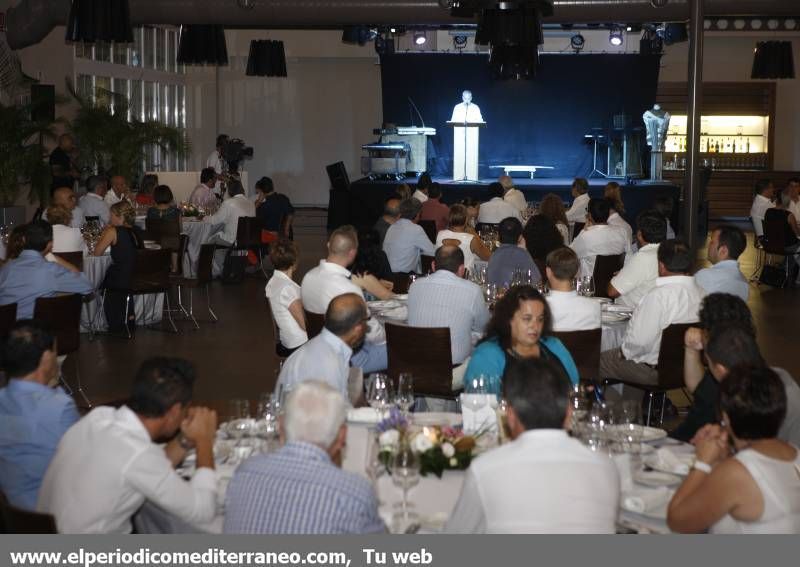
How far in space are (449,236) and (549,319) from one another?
4655 millimetres

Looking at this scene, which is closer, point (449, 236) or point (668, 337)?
point (668, 337)

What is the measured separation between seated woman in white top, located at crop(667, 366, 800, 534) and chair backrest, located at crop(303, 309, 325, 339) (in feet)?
11.7

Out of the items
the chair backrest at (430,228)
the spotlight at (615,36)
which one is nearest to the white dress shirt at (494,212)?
the chair backrest at (430,228)

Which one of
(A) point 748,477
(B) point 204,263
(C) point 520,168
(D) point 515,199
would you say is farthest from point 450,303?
(C) point 520,168

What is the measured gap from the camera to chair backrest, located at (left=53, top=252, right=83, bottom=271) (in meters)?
9.30

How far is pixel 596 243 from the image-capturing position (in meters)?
10.1

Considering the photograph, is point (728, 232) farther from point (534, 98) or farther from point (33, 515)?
point (534, 98)

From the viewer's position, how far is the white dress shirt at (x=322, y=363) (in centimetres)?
475

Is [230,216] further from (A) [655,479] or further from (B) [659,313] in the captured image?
(A) [655,479]

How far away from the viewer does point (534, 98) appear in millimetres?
23672

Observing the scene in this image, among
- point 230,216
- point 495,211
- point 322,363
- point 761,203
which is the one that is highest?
point 761,203

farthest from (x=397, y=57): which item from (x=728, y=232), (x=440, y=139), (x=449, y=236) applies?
(x=728, y=232)

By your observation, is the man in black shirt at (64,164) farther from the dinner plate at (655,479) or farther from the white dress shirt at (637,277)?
the dinner plate at (655,479)

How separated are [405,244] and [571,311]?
3.86 metres
